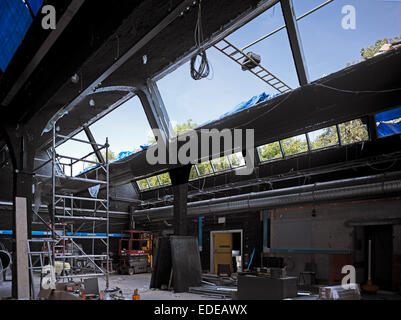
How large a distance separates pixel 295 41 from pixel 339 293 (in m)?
4.65

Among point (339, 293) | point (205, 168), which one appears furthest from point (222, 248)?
point (339, 293)

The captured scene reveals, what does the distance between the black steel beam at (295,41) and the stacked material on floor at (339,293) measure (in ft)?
12.8

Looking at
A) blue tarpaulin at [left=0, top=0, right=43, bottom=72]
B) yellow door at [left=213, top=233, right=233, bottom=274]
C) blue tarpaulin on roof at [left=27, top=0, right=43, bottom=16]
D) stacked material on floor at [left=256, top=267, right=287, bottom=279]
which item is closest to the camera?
blue tarpaulin on roof at [left=27, top=0, right=43, bottom=16]

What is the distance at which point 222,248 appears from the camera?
1744 cm

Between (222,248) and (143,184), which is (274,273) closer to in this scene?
(222,248)

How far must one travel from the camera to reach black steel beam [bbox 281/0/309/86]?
7.32 metres

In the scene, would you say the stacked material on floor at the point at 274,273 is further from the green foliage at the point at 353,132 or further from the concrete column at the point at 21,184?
the green foliage at the point at 353,132

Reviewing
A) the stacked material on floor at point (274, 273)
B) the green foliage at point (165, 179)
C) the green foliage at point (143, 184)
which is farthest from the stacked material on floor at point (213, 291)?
the green foliage at point (143, 184)

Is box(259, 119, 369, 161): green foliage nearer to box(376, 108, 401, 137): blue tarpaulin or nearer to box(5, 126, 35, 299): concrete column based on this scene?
box(376, 108, 401, 137): blue tarpaulin

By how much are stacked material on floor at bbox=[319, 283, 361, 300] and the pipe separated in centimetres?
527

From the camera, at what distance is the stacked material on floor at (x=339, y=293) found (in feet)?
16.5

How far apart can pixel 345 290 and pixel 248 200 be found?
8.05 meters

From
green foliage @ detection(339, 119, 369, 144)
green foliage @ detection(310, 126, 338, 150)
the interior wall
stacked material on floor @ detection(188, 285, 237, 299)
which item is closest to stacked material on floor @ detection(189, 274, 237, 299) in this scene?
stacked material on floor @ detection(188, 285, 237, 299)

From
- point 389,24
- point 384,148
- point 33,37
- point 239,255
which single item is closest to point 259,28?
point 389,24
